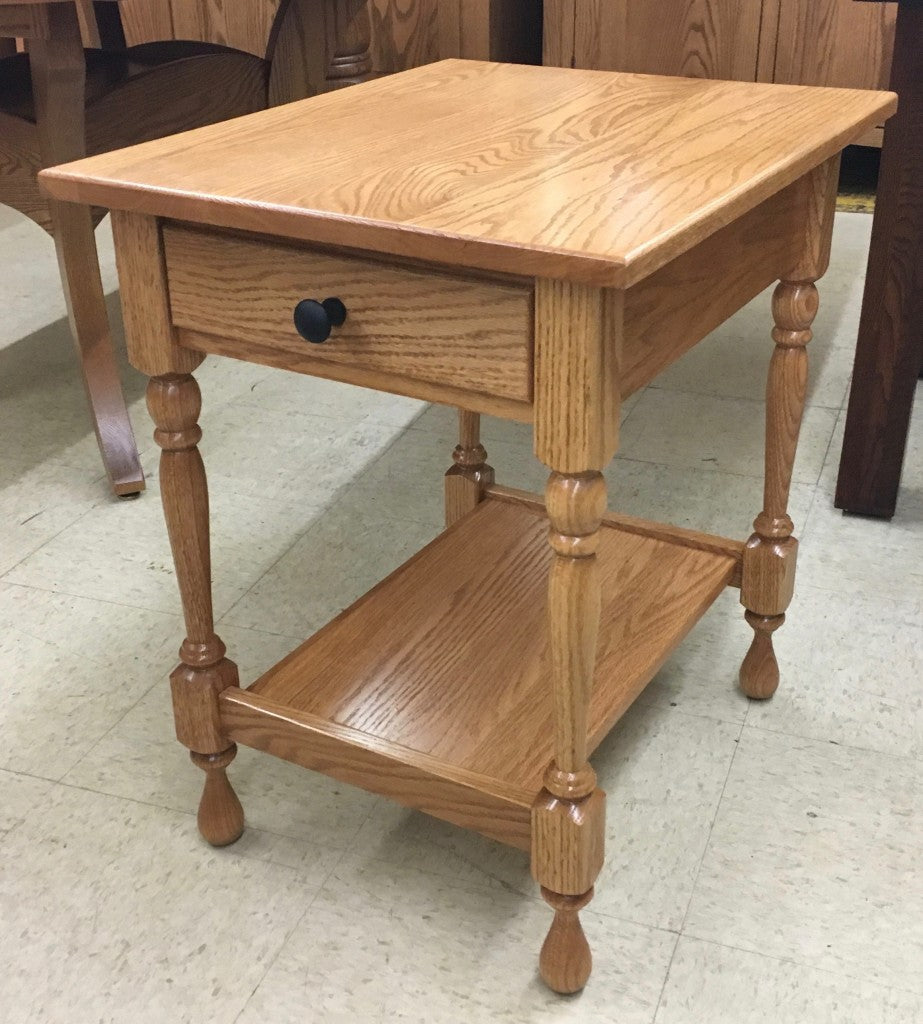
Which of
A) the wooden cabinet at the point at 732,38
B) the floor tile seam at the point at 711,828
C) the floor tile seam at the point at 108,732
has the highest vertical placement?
the wooden cabinet at the point at 732,38

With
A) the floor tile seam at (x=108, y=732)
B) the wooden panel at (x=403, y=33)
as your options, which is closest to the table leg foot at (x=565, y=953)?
the floor tile seam at (x=108, y=732)

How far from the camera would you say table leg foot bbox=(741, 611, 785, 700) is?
56.1 inches

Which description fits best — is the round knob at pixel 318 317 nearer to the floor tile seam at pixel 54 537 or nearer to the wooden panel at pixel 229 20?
the floor tile seam at pixel 54 537

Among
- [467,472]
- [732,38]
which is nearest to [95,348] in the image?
[467,472]

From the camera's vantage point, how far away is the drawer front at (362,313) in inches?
35.0

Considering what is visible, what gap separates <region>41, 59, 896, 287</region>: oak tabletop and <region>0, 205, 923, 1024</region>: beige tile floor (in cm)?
64

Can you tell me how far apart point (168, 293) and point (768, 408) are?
663 mm

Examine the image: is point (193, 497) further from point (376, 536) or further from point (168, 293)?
point (376, 536)

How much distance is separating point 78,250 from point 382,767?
115 centimetres

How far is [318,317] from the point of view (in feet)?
3.08

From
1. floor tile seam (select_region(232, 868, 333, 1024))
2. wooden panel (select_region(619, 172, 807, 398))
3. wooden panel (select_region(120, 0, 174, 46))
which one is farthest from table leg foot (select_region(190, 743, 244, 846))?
wooden panel (select_region(120, 0, 174, 46))

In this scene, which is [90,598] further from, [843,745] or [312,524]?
[843,745]

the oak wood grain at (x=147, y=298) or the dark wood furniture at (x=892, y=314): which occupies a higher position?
the oak wood grain at (x=147, y=298)

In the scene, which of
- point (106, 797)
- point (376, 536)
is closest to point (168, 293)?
point (106, 797)
